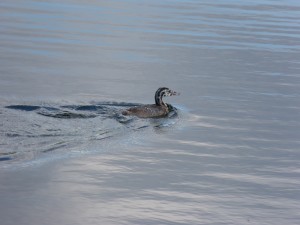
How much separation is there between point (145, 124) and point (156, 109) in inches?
29.8

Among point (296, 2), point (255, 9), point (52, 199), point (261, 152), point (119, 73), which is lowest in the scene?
point (52, 199)

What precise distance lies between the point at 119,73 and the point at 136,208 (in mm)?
10200

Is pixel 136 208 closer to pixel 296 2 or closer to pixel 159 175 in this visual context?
pixel 159 175

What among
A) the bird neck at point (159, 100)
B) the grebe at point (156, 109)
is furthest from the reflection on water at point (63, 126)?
the bird neck at point (159, 100)

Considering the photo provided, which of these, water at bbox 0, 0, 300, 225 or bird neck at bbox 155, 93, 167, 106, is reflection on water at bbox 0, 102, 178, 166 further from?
bird neck at bbox 155, 93, 167, 106

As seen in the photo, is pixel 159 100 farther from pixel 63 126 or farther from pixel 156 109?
pixel 63 126

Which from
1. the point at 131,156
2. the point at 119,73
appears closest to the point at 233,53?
the point at 119,73

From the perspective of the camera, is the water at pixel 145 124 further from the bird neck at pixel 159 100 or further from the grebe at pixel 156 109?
the bird neck at pixel 159 100

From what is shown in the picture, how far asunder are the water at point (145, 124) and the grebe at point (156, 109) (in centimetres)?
22

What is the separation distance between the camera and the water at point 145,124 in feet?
38.8

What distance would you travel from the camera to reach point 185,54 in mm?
24766

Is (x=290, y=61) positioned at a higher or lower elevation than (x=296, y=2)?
lower

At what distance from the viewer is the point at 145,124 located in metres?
17.2

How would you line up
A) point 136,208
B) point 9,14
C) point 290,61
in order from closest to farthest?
point 136,208 < point 290,61 < point 9,14
